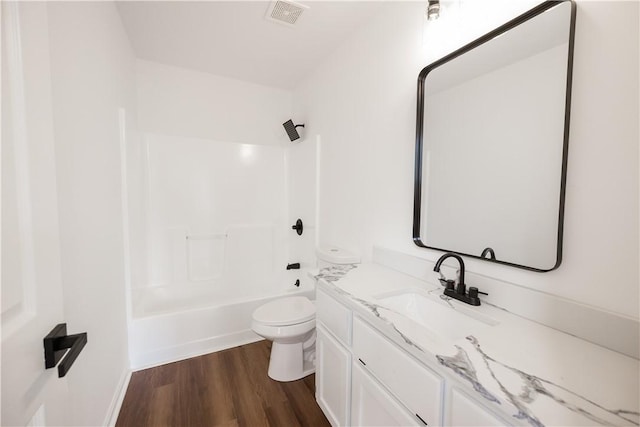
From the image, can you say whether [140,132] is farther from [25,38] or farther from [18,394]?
[18,394]

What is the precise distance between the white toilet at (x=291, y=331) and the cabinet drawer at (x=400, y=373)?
686 mm

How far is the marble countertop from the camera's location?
0.56 metres

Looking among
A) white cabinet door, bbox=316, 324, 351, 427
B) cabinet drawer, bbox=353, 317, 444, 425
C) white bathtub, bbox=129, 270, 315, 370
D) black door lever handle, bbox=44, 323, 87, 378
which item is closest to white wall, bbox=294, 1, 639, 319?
cabinet drawer, bbox=353, 317, 444, 425

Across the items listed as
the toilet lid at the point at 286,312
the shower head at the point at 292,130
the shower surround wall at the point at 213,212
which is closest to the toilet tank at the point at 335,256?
the toilet lid at the point at 286,312

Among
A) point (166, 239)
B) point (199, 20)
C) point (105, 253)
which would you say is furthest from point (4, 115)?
point (166, 239)

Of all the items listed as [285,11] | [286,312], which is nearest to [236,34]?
[285,11]

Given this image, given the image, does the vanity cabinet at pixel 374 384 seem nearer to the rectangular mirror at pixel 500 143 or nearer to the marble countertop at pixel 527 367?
the marble countertop at pixel 527 367

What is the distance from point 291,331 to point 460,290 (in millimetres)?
1103

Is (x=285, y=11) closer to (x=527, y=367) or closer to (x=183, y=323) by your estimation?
(x=527, y=367)

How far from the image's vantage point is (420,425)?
2.78 ft

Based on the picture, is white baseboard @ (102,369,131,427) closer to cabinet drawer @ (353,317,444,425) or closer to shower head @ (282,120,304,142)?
cabinet drawer @ (353,317,444,425)

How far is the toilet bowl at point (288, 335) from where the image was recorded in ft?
5.70

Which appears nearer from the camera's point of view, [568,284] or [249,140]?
[568,284]

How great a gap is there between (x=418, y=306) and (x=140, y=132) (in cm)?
272
